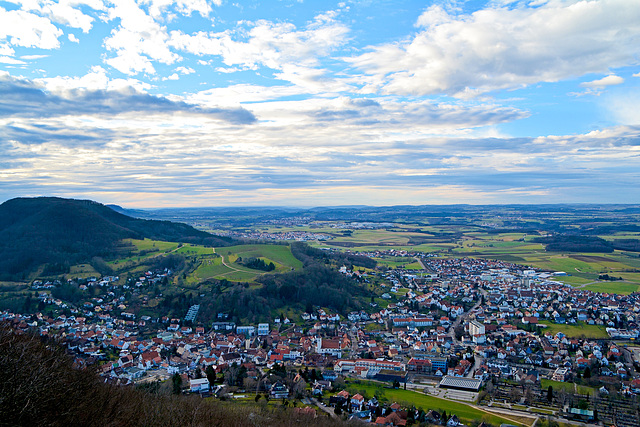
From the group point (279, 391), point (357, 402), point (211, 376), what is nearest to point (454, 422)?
point (357, 402)

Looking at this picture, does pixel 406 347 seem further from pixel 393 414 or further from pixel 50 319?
pixel 50 319

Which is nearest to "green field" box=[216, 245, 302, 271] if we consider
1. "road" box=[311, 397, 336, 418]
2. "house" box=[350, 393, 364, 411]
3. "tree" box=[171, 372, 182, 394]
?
"tree" box=[171, 372, 182, 394]

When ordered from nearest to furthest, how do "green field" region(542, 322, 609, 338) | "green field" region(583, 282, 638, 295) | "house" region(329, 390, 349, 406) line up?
"house" region(329, 390, 349, 406) < "green field" region(542, 322, 609, 338) < "green field" region(583, 282, 638, 295)

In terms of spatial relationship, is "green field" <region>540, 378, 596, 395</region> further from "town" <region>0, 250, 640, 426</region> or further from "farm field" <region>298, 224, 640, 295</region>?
"farm field" <region>298, 224, 640, 295</region>

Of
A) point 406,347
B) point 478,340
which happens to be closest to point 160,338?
point 406,347

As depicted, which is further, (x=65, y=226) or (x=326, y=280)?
(x=65, y=226)

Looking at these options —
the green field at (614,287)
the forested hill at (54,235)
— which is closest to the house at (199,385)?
the forested hill at (54,235)
